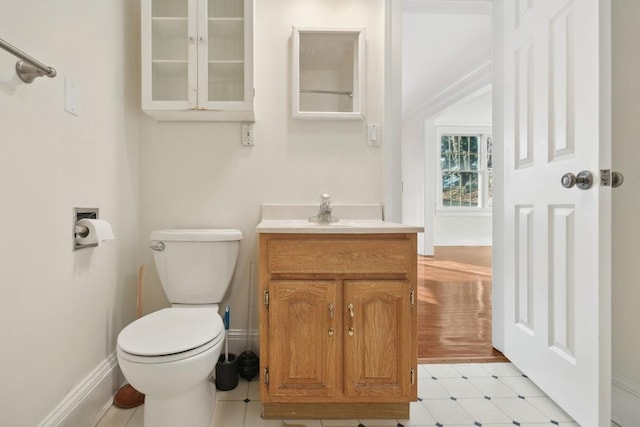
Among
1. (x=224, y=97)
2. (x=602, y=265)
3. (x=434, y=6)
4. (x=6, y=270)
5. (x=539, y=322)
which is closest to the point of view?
(x=6, y=270)

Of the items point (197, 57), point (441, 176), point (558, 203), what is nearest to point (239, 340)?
point (197, 57)

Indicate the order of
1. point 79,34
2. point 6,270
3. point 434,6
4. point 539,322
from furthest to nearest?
point 434,6 < point 539,322 < point 79,34 < point 6,270

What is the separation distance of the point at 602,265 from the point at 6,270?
1.94 m

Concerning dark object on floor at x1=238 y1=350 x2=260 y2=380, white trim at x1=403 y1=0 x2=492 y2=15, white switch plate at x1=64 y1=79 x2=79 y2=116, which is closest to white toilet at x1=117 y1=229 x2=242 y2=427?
dark object on floor at x1=238 y1=350 x2=260 y2=380

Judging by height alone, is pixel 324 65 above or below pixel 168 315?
above

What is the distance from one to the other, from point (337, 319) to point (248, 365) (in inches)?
27.4

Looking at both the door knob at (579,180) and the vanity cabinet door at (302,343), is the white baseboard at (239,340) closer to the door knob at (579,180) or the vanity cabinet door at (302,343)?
the vanity cabinet door at (302,343)

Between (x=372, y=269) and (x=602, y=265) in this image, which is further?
(x=372, y=269)

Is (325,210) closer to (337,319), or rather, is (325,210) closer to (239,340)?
(337,319)

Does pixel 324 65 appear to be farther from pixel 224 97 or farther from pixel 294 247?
pixel 294 247
